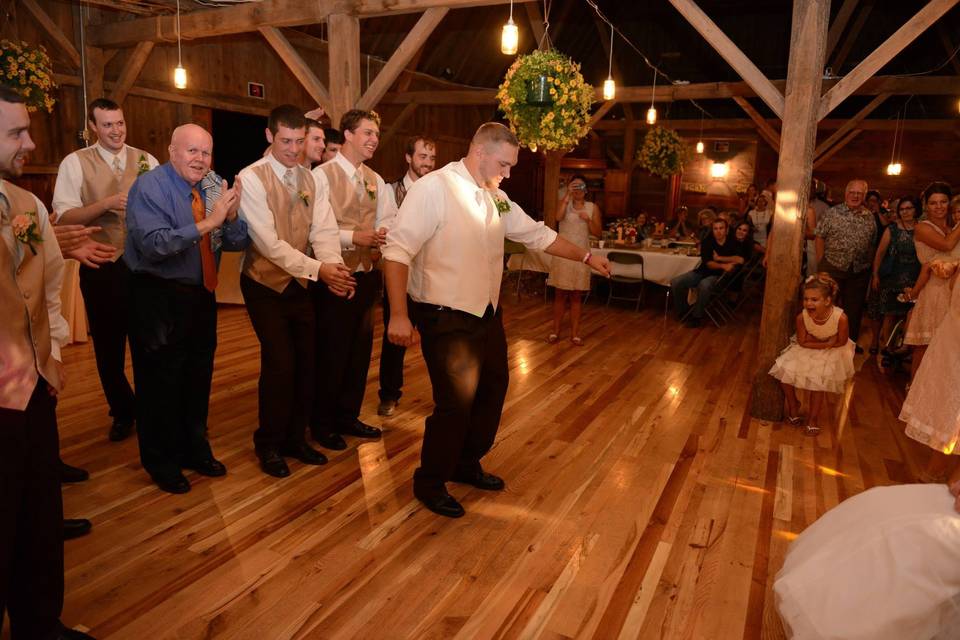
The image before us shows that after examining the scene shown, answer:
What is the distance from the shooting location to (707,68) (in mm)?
14125

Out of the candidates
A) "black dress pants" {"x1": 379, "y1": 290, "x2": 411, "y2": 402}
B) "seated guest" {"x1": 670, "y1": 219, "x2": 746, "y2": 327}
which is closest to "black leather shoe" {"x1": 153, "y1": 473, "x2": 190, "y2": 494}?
"black dress pants" {"x1": 379, "y1": 290, "x2": 411, "y2": 402}

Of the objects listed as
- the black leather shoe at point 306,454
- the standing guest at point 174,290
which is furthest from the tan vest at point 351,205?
the black leather shoe at point 306,454

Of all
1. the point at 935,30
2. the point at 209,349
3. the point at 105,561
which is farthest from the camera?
the point at 935,30

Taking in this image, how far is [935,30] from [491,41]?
790 cm

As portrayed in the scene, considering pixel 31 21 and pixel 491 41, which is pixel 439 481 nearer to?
pixel 31 21

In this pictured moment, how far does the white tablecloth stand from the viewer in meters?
7.82

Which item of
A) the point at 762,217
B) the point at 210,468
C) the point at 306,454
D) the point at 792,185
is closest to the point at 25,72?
the point at 210,468

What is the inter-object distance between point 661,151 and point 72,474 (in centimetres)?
952

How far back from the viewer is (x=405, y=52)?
239 inches

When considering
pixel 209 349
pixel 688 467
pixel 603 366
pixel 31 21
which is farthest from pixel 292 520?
pixel 31 21

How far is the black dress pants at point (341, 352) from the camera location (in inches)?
138

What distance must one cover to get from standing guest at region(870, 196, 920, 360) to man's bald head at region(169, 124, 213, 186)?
5464 mm

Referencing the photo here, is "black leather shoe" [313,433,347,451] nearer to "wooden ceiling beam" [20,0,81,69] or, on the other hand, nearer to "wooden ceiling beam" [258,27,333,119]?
"wooden ceiling beam" [258,27,333,119]

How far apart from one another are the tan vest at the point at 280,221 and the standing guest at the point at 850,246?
4658 mm
